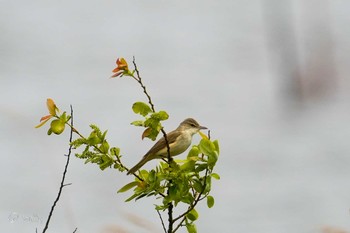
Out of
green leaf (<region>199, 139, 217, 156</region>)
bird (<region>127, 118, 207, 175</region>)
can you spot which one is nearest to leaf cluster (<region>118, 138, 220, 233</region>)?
green leaf (<region>199, 139, 217, 156</region>)

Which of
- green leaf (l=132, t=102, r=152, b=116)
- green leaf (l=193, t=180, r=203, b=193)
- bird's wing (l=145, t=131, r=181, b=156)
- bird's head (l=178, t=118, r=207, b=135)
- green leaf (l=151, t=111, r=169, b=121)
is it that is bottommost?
green leaf (l=193, t=180, r=203, b=193)

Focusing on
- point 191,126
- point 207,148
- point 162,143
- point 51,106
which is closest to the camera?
point 207,148

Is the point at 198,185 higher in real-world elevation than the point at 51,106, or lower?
lower

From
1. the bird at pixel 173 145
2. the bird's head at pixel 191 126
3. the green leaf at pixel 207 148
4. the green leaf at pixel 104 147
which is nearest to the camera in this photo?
the green leaf at pixel 207 148

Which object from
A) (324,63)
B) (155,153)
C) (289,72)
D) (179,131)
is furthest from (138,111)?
(289,72)

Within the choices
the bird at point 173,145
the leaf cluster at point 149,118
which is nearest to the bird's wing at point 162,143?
the bird at point 173,145

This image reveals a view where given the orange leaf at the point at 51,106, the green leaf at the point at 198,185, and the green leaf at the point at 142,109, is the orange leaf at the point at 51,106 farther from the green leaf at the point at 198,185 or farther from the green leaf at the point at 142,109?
the green leaf at the point at 198,185

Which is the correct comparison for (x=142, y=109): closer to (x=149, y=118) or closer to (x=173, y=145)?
(x=149, y=118)

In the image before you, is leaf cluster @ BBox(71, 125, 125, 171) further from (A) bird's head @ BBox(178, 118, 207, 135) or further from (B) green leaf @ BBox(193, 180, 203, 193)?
(A) bird's head @ BBox(178, 118, 207, 135)

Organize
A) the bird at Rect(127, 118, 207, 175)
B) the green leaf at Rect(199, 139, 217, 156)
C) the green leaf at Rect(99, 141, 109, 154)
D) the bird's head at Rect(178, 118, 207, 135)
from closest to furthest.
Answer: the green leaf at Rect(199, 139, 217, 156)
the green leaf at Rect(99, 141, 109, 154)
the bird at Rect(127, 118, 207, 175)
the bird's head at Rect(178, 118, 207, 135)

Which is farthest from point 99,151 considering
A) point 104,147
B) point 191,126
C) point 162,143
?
point 191,126

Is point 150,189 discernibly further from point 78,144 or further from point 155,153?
point 155,153

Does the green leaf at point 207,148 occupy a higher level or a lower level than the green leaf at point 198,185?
higher

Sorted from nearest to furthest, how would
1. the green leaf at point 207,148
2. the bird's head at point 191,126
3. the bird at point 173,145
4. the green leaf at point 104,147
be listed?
the green leaf at point 207,148 < the green leaf at point 104,147 < the bird at point 173,145 < the bird's head at point 191,126
